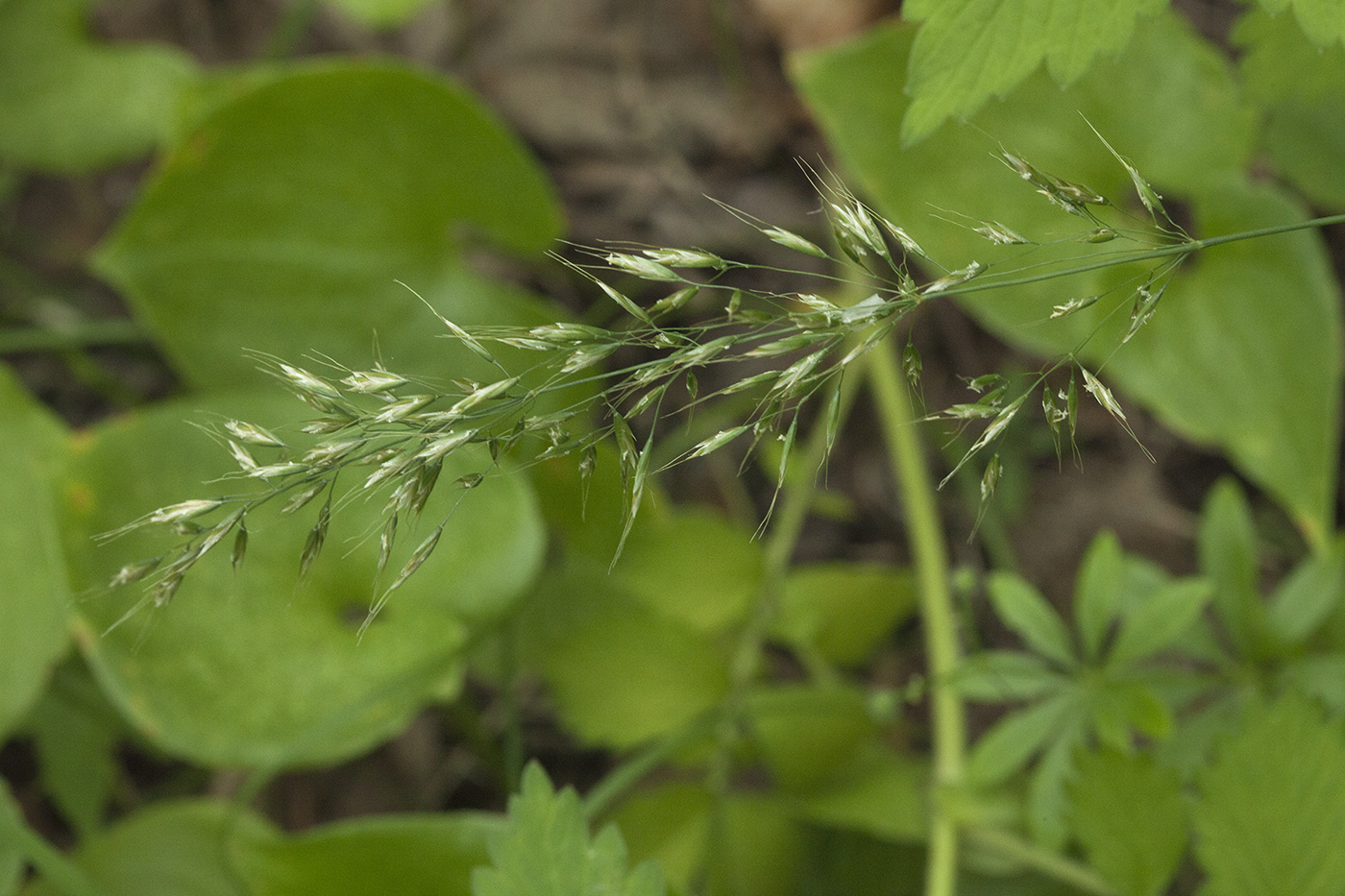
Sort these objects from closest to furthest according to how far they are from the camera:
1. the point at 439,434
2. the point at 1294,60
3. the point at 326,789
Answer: the point at 439,434, the point at 1294,60, the point at 326,789

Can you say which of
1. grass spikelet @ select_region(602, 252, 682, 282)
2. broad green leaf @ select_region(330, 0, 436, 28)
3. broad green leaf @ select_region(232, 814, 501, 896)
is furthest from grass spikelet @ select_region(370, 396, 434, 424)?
broad green leaf @ select_region(330, 0, 436, 28)

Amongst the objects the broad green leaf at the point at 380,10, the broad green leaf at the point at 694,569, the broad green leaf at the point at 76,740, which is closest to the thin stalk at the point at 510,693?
the broad green leaf at the point at 694,569

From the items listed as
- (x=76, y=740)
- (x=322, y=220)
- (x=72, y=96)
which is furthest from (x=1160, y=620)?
(x=72, y=96)

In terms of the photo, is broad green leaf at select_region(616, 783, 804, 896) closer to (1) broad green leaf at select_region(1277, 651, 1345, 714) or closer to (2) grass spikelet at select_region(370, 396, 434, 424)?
(1) broad green leaf at select_region(1277, 651, 1345, 714)

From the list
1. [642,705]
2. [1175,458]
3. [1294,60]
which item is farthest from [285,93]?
[1175,458]

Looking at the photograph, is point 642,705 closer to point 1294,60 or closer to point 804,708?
point 804,708

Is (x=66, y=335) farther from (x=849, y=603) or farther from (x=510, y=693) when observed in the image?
(x=849, y=603)
